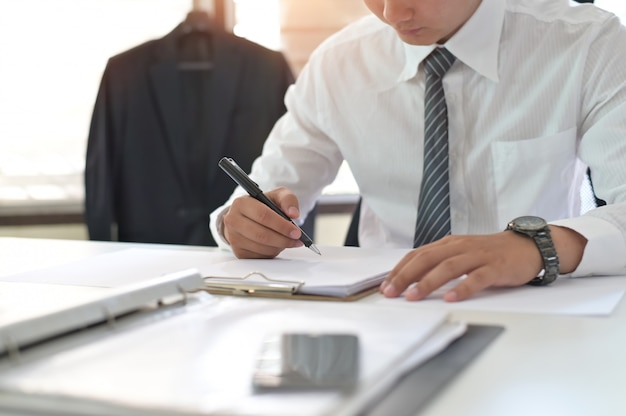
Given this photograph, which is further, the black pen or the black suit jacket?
the black suit jacket

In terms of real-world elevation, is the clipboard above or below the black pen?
below

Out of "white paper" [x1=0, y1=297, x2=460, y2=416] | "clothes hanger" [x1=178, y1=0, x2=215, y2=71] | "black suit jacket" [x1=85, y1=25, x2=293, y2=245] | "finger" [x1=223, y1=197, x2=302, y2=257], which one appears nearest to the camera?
"white paper" [x1=0, y1=297, x2=460, y2=416]

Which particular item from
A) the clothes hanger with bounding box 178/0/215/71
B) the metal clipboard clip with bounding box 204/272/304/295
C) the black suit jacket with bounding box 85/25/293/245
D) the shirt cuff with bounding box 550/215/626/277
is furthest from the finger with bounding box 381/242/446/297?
the clothes hanger with bounding box 178/0/215/71

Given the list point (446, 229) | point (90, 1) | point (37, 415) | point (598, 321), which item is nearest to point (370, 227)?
point (446, 229)

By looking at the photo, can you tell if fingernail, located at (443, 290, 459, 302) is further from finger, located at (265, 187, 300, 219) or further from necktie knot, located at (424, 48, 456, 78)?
necktie knot, located at (424, 48, 456, 78)

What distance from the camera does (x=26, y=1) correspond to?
3.42 meters

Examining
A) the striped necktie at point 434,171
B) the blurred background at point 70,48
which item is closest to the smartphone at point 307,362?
the striped necktie at point 434,171

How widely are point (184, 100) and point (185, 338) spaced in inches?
91.3

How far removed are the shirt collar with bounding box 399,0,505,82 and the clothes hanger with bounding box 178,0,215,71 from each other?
56.5 inches

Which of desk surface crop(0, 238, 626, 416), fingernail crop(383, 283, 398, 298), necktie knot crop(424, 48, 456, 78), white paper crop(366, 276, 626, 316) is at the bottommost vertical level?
white paper crop(366, 276, 626, 316)

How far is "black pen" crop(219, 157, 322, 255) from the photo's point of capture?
4.53ft

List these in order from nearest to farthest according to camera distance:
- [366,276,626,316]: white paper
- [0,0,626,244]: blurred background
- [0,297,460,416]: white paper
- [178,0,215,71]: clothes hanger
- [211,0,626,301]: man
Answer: [0,297,460,416]: white paper, [366,276,626,316]: white paper, [211,0,626,301]: man, [178,0,215,71]: clothes hanger, [0,0,626,244]: blurred background

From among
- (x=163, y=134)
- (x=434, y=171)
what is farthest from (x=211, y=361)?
(x=163, y=134)

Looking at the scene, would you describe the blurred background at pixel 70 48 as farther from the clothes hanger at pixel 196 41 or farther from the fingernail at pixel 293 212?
the fingernail at pixel 293 212
